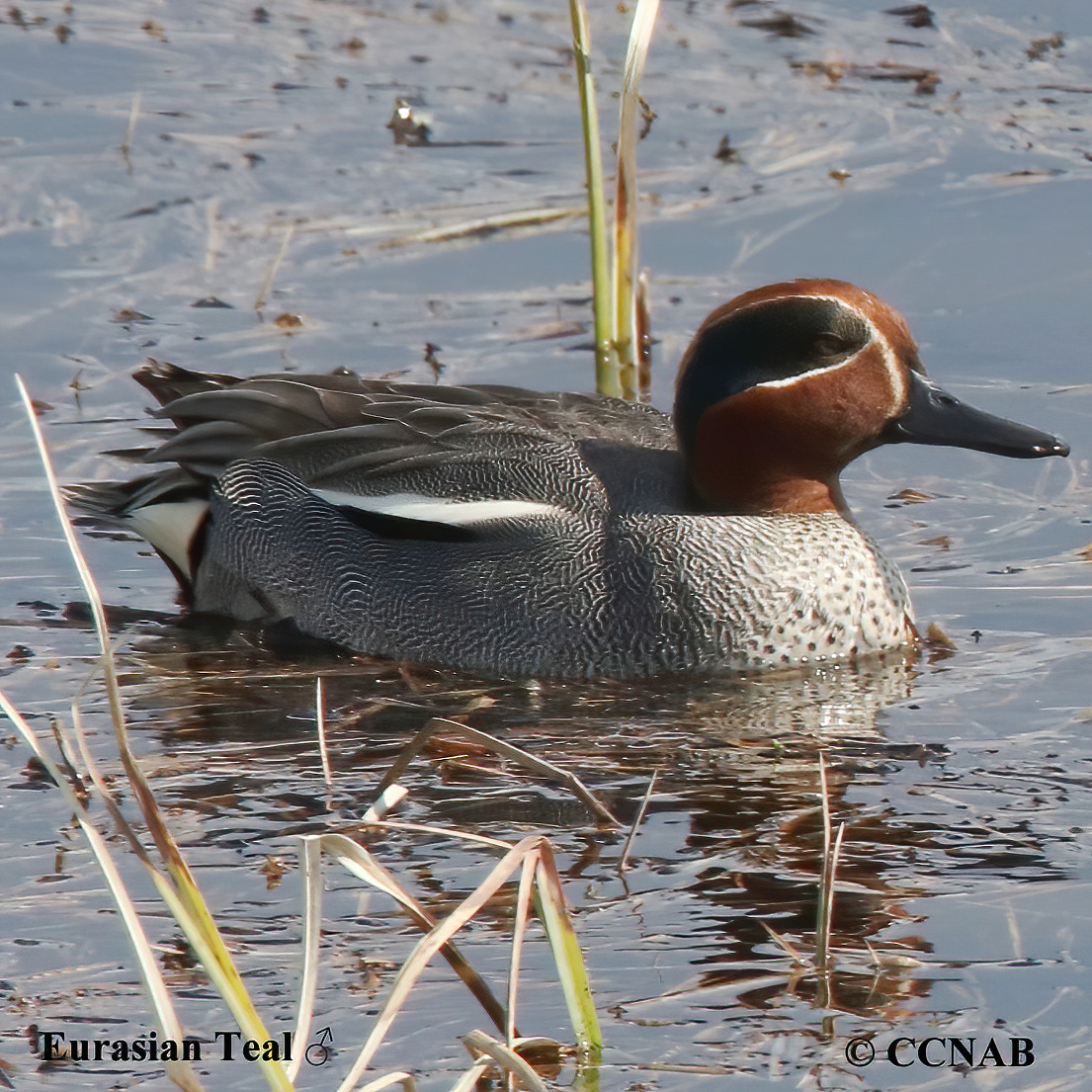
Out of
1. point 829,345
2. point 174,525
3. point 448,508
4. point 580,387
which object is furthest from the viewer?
point 580,387

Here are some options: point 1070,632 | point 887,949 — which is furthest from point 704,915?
point 1070,632

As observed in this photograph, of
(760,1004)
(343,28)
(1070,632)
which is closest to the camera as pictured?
(760,1004)

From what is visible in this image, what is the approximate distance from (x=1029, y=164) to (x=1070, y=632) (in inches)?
175

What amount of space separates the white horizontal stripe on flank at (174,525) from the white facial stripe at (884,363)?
2.06m

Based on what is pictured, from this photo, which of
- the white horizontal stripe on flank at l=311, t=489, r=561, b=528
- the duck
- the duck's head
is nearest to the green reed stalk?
the duck

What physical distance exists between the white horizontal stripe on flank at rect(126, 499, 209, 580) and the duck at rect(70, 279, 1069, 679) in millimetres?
325

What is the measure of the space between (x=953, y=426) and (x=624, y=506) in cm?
109

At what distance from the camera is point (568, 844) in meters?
5.20

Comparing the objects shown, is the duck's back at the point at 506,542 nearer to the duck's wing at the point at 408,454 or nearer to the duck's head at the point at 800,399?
the duck's wing at the point at 408,454

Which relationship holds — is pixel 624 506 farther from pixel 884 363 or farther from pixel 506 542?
pixel 884 363

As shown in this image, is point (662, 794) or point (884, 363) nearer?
point (662, 794)

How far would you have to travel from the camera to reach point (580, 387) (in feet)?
28.3

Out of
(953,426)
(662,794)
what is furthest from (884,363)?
(662,794)

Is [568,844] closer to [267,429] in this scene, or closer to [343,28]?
[267,429]
